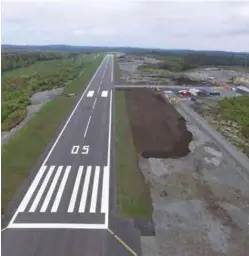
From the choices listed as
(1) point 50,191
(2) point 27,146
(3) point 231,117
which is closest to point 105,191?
(1) point 50,191

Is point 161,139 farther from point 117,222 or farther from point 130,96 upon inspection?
point 130,96

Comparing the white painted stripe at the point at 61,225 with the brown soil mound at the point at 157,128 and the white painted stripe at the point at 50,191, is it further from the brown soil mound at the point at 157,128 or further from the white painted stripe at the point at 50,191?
the brown soil mound at the point at 157,128

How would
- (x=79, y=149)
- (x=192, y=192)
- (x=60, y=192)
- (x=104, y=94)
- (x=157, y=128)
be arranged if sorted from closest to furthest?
1. (x=60, y=192)
2. (x=192, y=192)
3. (x=79, y=149)
4. (x=157, y=128)
5. (x=104, y=94)

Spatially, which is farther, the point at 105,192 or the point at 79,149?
the point at 79,149

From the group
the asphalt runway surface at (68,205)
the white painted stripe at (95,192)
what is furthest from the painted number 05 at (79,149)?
the white painted stripe at (95,192)

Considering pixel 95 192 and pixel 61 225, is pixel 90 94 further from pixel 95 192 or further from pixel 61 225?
pixel 61 225

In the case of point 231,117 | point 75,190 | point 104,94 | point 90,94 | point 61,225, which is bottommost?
point 61,225

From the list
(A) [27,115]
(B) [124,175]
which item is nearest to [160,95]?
(A) [27,115]
